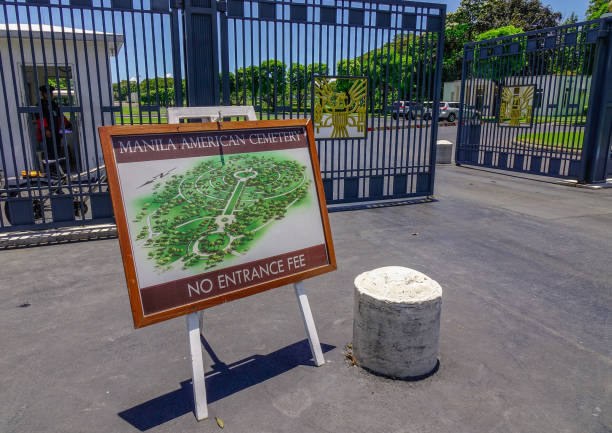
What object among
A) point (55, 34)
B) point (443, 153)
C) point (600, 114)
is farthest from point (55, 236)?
point (443, 153)

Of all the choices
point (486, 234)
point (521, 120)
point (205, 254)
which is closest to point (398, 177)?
point (486, 234)

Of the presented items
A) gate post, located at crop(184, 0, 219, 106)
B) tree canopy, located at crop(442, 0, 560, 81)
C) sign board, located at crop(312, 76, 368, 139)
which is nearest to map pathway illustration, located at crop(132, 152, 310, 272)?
gate post, located at crop(184, 0, 219, 106)

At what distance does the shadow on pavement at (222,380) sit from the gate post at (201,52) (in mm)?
3881

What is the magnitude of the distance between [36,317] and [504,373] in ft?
12.9

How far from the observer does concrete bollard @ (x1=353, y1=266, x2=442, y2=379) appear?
9.58 feet

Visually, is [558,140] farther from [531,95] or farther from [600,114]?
[600,114]

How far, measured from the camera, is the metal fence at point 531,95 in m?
9.56

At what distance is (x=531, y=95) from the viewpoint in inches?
436

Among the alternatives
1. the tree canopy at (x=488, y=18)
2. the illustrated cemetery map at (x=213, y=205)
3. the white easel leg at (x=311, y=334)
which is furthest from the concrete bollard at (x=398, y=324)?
the tree canopy at (x=488, y=18)

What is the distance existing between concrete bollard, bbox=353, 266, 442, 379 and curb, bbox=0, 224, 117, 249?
4498 millimetres

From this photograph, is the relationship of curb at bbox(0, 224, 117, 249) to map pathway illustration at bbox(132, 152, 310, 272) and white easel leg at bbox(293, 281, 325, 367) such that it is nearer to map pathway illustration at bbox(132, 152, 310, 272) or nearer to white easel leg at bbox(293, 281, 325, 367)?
map pathway illustration at bbox(132, 152, 310, 272)

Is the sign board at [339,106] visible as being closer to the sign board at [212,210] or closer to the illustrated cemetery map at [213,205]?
the sign board at [212,210]

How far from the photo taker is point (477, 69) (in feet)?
40.2

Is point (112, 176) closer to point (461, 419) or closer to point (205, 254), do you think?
point (205, 254)
